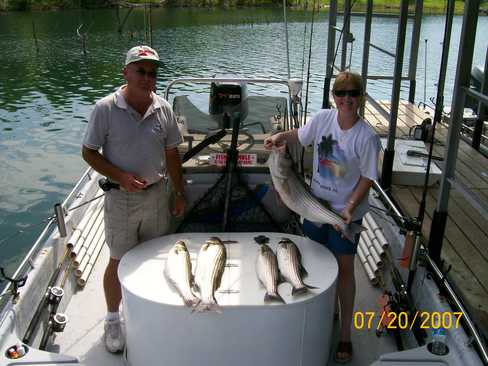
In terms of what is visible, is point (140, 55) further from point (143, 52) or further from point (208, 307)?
point (208, 307)

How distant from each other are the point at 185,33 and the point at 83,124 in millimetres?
17552

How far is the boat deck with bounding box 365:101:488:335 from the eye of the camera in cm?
361

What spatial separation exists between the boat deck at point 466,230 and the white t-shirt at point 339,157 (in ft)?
2.65

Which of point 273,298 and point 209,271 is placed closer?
point 273,298

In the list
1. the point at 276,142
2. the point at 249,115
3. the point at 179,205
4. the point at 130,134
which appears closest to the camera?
the point at 130,134

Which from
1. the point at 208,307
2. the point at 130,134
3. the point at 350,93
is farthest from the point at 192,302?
the point at 350,93

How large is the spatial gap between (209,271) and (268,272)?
0.35 metres

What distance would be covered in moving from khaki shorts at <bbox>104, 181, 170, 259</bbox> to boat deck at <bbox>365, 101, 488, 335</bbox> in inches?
82.6

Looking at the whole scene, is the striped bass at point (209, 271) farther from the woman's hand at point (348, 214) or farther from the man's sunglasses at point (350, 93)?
the man's sunglasses at point (350, 93)

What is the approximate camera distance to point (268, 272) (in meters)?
3.01

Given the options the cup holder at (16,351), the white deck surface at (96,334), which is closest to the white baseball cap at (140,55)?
the cup holder at (16,351)

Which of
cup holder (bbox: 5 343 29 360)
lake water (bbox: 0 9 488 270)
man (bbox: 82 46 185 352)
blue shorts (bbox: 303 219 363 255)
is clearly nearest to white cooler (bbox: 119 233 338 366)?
blue shorts (bbox: 303 219 363 255)
